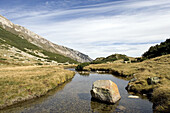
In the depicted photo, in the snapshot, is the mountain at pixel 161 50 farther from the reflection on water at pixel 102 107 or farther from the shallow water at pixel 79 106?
the reflection on water at pixel 102 107

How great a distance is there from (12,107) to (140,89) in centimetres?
2370

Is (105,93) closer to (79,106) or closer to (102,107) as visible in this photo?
(102,107)

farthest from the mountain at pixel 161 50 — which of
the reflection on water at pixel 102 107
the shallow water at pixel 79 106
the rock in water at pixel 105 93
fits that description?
the reflection on water at pixel 102 107

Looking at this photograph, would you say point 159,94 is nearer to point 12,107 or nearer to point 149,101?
point 149,101

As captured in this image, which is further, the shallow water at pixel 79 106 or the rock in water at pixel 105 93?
the rock in water at pixel 105 93

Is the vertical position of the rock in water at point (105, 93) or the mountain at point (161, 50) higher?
the mountain at point (161, 50)

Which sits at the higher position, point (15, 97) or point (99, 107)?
point (15, 97)

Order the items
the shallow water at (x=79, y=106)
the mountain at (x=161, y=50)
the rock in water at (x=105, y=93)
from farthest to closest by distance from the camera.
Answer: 1. the mountain at (x=161, y=50)
2. the rock in water at (x=105, y=93)
3. the shallow water at (x=79, y=106)

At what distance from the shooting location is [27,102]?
63.2ft

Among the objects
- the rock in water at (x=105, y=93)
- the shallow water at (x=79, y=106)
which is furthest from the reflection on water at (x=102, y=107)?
the rock in water at (x=105, y=93)

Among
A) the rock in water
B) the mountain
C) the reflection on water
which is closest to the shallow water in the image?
the reflection on water

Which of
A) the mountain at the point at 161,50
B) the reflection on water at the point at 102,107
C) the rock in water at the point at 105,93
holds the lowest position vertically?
the reflection on water at the point at 102,107

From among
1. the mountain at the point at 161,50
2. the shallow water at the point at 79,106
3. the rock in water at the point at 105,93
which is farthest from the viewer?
the mountain at the point at 161,50

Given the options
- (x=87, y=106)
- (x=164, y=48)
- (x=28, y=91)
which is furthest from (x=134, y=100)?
(x=164, y=48)
